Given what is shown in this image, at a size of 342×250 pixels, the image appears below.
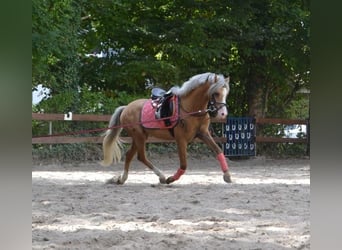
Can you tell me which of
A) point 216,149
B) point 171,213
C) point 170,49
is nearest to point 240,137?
point 170,49

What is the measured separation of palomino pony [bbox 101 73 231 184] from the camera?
6312 mm

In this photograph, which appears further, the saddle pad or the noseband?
the saddle pad

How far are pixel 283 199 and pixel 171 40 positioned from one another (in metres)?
8.13

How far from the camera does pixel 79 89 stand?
1263cm

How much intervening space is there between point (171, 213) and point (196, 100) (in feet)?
7.59

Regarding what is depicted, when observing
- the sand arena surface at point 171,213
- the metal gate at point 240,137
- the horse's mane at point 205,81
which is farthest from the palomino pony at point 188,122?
the metal gate at point 240,137

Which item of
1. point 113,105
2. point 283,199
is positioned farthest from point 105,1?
point 283,199

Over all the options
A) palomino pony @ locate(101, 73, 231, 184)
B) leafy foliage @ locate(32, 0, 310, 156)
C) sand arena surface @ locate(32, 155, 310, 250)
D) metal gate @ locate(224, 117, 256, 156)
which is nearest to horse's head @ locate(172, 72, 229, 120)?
palomino pony @ locate(101, 73, 231, 184)

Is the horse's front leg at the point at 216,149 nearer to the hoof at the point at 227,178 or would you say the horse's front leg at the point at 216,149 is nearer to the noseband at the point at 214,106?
the hoof at the point at 227,178

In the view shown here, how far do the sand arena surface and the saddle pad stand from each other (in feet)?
2.63

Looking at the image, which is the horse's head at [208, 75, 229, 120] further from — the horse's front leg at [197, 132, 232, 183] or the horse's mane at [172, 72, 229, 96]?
the horse's front leg at [197, 132, 232, 183]

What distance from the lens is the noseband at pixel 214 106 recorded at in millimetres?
6215
